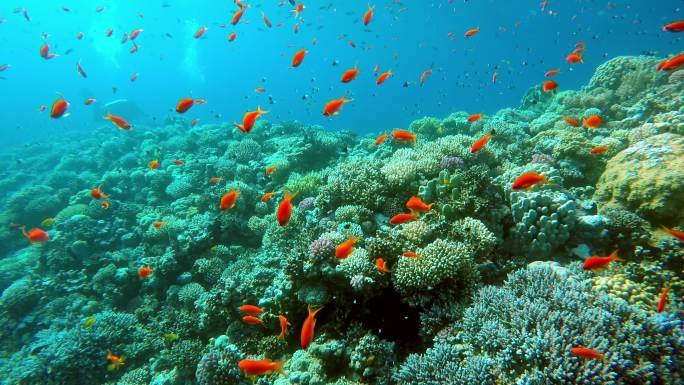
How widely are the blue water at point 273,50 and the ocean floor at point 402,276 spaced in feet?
126

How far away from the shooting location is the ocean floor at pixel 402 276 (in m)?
3.57

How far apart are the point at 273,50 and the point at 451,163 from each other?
129 m

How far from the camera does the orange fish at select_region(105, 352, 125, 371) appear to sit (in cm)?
685

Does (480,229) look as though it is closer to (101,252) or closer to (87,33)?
(101,252)

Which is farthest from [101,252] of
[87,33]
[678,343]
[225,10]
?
[87,33]

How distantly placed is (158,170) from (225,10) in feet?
221

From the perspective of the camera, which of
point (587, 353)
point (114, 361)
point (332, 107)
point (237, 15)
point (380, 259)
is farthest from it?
point (237, 15)

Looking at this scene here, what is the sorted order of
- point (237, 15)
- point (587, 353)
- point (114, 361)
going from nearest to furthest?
point (587, 353) → point (114, 361) → point (237, 15)

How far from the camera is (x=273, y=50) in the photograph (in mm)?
120625

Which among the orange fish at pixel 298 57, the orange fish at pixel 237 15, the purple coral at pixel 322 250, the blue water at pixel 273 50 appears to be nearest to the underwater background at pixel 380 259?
the purple coral at pixel 322 250

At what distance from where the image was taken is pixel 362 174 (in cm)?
720

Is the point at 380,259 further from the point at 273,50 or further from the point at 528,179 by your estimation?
the point at 273,50

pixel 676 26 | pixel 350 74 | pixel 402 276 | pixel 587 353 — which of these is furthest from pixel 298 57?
pixel 676 26

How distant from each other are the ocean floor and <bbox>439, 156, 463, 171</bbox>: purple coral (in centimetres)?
4
